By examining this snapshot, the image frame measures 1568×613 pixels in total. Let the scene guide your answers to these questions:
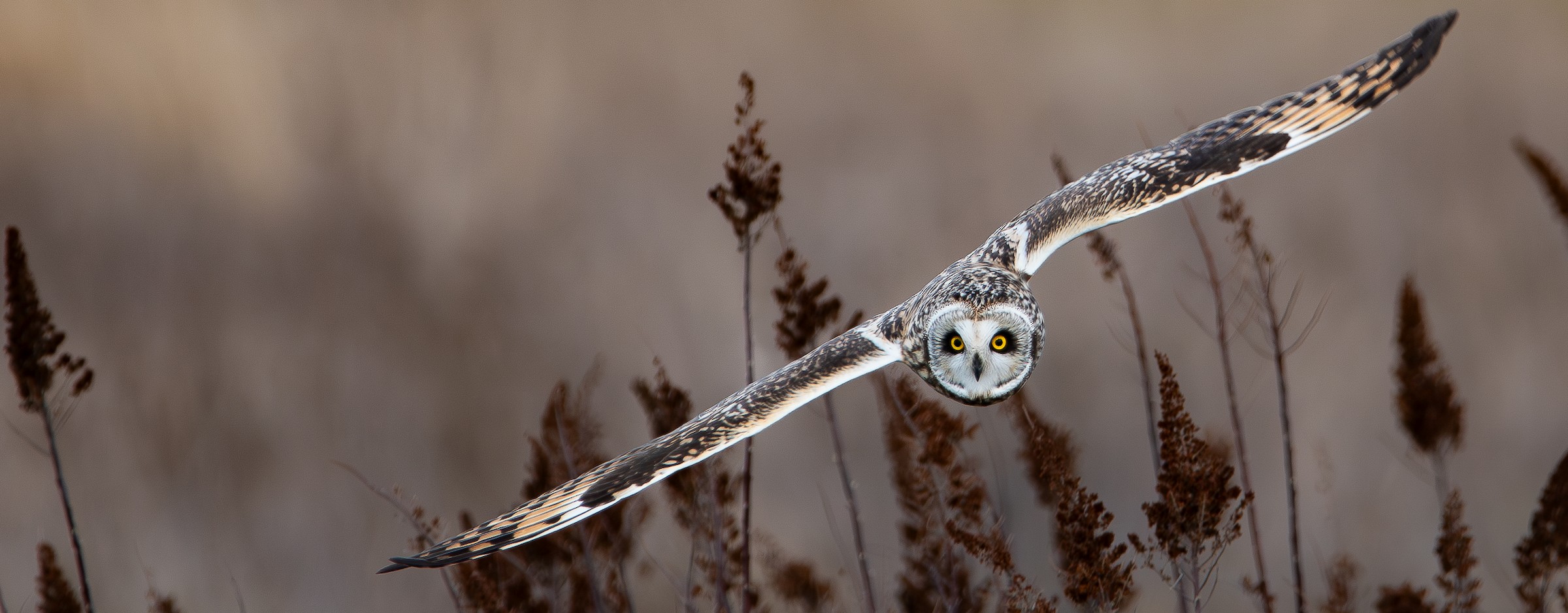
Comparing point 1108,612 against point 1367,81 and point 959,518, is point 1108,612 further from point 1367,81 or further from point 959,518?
point 1367,81

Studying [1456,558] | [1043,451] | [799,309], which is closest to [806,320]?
[799,309]

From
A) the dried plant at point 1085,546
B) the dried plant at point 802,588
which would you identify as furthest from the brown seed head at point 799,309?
the dried plant at point 802,588

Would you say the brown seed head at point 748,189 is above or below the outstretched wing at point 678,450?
above

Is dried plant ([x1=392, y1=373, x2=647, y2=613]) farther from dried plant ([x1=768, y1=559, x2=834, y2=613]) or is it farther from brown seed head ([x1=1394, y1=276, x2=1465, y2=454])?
brown seed head ([x1=1394, y1=276, x2=1465, y2=454])

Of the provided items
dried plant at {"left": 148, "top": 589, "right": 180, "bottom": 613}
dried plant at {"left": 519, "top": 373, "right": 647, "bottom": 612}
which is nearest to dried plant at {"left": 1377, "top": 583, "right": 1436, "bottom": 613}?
dried plant at {"left": 519, "top": 373, "right": 647, "bottom": 612}

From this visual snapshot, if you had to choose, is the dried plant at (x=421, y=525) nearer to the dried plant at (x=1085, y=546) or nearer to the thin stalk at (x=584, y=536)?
the thin stalk at (x=584, y=536)

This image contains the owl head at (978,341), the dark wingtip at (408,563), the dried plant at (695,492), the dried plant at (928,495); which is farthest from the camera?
the dried plant at (695,492)

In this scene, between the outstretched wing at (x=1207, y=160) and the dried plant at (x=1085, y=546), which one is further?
the outstretched wing at (x=1207, y=160)
